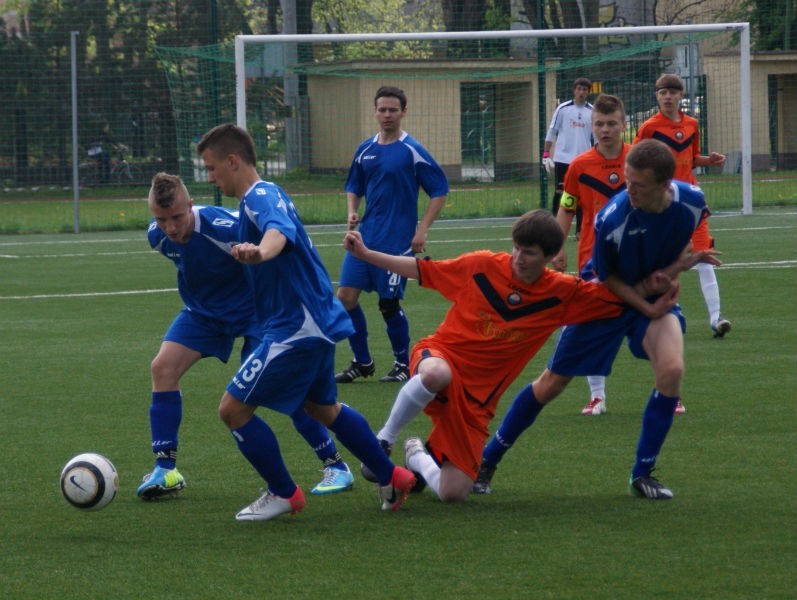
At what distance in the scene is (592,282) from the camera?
5387 mm

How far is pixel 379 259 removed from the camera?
5.14 m

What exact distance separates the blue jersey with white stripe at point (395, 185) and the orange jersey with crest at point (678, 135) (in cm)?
152

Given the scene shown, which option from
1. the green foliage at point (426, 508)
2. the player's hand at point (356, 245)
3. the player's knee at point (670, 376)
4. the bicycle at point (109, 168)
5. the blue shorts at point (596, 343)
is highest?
the bicycle at point (109, 168)

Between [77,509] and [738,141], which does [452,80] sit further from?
[77,509]

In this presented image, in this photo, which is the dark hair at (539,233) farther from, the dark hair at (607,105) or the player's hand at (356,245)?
the dark hair at (607,105)

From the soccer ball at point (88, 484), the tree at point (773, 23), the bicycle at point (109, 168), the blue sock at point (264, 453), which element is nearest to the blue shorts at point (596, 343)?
the blue sock at point (264, 453)

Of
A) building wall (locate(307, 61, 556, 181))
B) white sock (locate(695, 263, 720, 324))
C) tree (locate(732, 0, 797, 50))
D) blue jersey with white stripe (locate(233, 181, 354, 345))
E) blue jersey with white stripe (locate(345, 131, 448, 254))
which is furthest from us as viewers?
tree (locate(732, 0, 797, 50))

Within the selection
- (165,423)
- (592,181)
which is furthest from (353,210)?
(165,423)

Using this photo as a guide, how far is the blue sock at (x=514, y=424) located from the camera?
543 centimetres

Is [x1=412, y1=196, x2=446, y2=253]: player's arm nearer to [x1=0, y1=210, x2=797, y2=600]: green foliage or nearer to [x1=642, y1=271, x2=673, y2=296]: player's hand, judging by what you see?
[x1=0, y1=210, x2=797, y2=600]: green foliage

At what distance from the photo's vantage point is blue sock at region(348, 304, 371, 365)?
8438mm

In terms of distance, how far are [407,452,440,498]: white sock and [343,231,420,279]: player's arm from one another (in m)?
0.79

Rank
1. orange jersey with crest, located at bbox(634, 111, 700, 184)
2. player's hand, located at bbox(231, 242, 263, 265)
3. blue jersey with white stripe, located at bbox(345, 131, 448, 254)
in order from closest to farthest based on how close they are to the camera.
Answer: player's hand, located at bbox(231, 242, 263, 265) → blue jersey with white stripe, located at bbox(345, 131, 448, 254) → orange jersey with crest, located at bbox(634, 111, 700, 184)

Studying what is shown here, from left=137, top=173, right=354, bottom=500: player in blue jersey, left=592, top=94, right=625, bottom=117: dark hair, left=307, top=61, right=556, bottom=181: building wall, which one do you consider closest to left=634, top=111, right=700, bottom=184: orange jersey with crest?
left=592, top=94, right=625, bottom=117: dark hair
